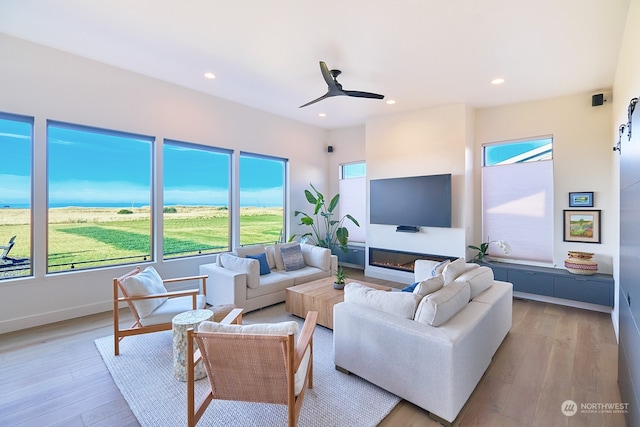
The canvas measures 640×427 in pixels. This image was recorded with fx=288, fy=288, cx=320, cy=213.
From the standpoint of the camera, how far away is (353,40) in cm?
320

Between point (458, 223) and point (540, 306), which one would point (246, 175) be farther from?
point (540, 306)

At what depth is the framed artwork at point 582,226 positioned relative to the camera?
436 centimetres

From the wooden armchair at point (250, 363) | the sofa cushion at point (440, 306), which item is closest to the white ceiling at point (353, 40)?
the sofa cushion at point (440, 306)

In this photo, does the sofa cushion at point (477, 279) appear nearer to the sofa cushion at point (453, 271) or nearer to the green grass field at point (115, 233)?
the sofa cushion at point (453, 271)

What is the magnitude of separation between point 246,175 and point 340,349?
13.8 ft

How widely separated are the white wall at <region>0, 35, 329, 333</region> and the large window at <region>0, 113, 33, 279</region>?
4.5 inches

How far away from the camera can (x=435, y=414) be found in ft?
6.58

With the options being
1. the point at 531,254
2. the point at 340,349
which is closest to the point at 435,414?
the point at 340,349

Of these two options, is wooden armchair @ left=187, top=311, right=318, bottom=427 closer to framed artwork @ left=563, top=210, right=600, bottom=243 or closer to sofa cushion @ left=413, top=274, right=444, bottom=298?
sofa cushion @ left=413, top=274, right=444, bottom=298

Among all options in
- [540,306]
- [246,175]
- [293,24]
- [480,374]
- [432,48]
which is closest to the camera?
[480,374]
